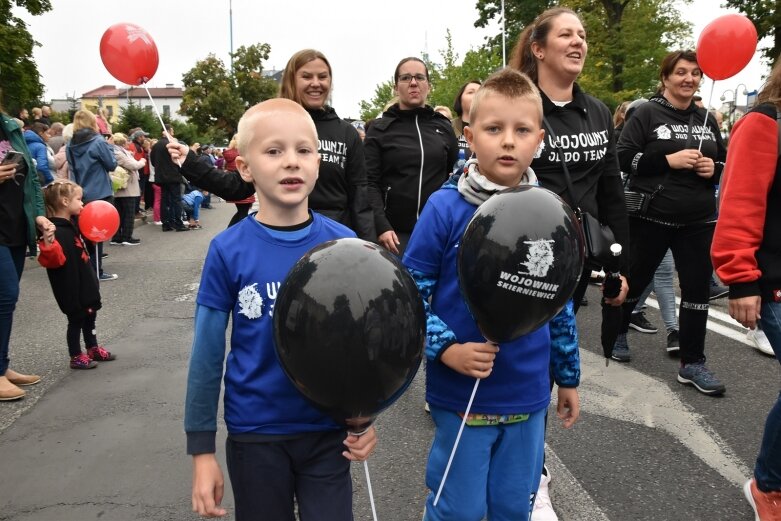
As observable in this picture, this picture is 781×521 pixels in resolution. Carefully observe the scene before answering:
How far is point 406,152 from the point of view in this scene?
446cm

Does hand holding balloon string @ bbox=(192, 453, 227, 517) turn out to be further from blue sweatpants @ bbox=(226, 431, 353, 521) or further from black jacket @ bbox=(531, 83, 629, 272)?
black jacket @ bbox=(531, 83, 629, 272)

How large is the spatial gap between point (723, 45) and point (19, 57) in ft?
114

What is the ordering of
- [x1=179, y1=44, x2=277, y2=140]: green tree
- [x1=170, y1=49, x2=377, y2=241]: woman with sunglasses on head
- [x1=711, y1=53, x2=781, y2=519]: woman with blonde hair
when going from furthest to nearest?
[x1=179, y1=44, x2=277, y2=140]: green tree < [x1=170, y1=49, x2=377, y2=241]: woman with sunglasses on head < [x1=711, y1=53, x2=781, y2=519]: woman with blonde hair

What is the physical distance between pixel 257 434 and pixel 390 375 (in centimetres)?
51

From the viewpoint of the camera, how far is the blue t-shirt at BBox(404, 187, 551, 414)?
2.04 metres

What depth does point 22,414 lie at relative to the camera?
13.5 feet

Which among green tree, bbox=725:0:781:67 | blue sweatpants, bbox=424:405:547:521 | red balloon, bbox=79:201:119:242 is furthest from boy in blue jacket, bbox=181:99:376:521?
green tree, bbox=725:0:781:67

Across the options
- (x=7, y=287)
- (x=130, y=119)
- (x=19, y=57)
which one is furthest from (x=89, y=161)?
(x=19, y=57)

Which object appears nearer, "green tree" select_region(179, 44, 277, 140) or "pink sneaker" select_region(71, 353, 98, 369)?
"pink sneaker" select_region(71, 353, 98, 369)

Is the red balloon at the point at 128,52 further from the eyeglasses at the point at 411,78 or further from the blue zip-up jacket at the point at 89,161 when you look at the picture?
the blue zip-up jacket at the point at 89,161

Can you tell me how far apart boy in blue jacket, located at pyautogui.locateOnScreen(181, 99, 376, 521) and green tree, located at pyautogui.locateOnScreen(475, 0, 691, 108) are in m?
23.8

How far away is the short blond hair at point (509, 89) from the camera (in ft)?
6.81

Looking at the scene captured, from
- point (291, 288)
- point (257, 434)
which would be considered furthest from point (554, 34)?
point (257, 434)

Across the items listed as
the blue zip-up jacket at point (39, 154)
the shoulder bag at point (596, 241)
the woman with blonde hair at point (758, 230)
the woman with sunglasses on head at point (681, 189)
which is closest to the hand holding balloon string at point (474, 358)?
the shoulder bag at point (596, 241)
